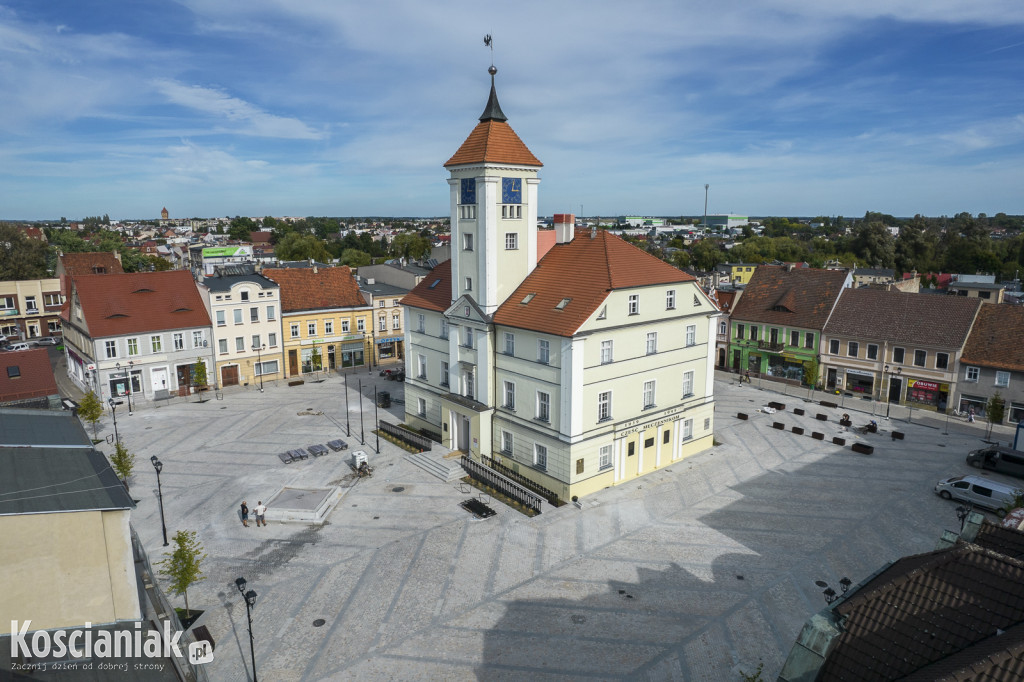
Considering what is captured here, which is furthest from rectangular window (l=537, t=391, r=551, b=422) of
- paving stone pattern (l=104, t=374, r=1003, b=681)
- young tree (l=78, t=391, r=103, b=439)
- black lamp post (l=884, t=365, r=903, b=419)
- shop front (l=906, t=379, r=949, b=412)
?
shop front (l=906, t=379, r=949, b=412)

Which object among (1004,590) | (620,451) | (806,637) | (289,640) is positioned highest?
(1004,590)

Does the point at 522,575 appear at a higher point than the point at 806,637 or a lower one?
lower

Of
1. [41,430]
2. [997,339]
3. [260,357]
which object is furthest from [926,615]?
[260,357]

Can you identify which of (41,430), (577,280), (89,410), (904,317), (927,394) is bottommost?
(927,394)

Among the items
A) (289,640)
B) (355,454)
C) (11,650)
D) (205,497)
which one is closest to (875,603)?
(289,640)

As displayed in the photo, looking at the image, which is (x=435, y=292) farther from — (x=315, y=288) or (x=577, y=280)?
(x=315, y=288)

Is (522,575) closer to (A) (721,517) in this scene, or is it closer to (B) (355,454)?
(A) (721,517)

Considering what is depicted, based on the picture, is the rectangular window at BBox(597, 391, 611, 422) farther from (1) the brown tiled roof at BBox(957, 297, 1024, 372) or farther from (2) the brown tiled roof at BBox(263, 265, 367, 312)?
(2) the brown tiled roof at BBox(263, 265, 367, 312)
